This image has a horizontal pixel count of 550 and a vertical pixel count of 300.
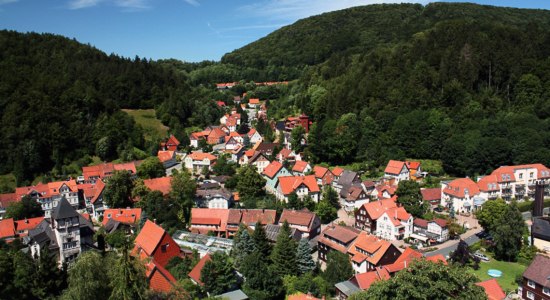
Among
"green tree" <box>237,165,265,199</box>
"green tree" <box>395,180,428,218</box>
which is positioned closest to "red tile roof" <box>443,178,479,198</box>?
"green tree" <box>395,180,428,218</box>

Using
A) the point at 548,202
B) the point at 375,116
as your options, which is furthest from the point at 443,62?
the point at 548,202

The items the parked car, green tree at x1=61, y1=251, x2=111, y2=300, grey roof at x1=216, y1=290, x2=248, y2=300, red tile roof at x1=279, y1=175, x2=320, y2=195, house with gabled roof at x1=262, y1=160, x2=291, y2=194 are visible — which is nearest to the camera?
green tree at x1=61, y1=251, x2=111, y2=300

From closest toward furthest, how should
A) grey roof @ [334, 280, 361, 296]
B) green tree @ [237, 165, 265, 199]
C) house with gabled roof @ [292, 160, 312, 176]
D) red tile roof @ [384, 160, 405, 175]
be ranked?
grey roof @ [334, 280, 361, 296], green tree @ [237, 165, 265, 199], red tile roof @ [384, 160, 405, 175], house with gabled roof @ [292, 160, 312, 176]

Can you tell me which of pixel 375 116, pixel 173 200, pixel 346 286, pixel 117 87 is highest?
pixel 117 87

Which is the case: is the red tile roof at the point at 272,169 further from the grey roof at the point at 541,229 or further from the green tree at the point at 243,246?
the grey roof at the point at 541,229

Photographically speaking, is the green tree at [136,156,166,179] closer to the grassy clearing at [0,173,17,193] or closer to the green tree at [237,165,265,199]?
the green tree at [237,165,265,199]

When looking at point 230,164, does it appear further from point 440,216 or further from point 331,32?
point 331,32
